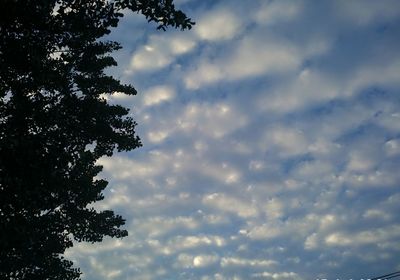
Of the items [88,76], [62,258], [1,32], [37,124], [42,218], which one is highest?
[88,76]

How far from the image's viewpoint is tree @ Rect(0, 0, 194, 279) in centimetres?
1238

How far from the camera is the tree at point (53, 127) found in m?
12.4

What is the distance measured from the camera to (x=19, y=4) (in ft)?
36.3

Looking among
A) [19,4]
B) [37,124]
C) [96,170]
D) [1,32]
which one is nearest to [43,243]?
[96,170]

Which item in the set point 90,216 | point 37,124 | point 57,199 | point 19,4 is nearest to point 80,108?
point 37,124

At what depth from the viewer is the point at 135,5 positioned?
12102 millimetres

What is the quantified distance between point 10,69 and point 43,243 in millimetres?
9417

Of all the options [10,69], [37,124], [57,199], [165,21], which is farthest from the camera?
[57,199]

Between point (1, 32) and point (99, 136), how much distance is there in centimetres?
833

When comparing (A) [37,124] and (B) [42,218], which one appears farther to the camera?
(B) [42,218]

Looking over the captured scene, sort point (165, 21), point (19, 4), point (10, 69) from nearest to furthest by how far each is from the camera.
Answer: point (19, 4)
point (165, 21)
point (10, 69)

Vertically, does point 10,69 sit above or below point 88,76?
below

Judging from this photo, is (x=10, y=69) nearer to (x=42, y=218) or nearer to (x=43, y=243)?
(x=42, y=218)

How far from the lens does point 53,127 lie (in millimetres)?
17438
